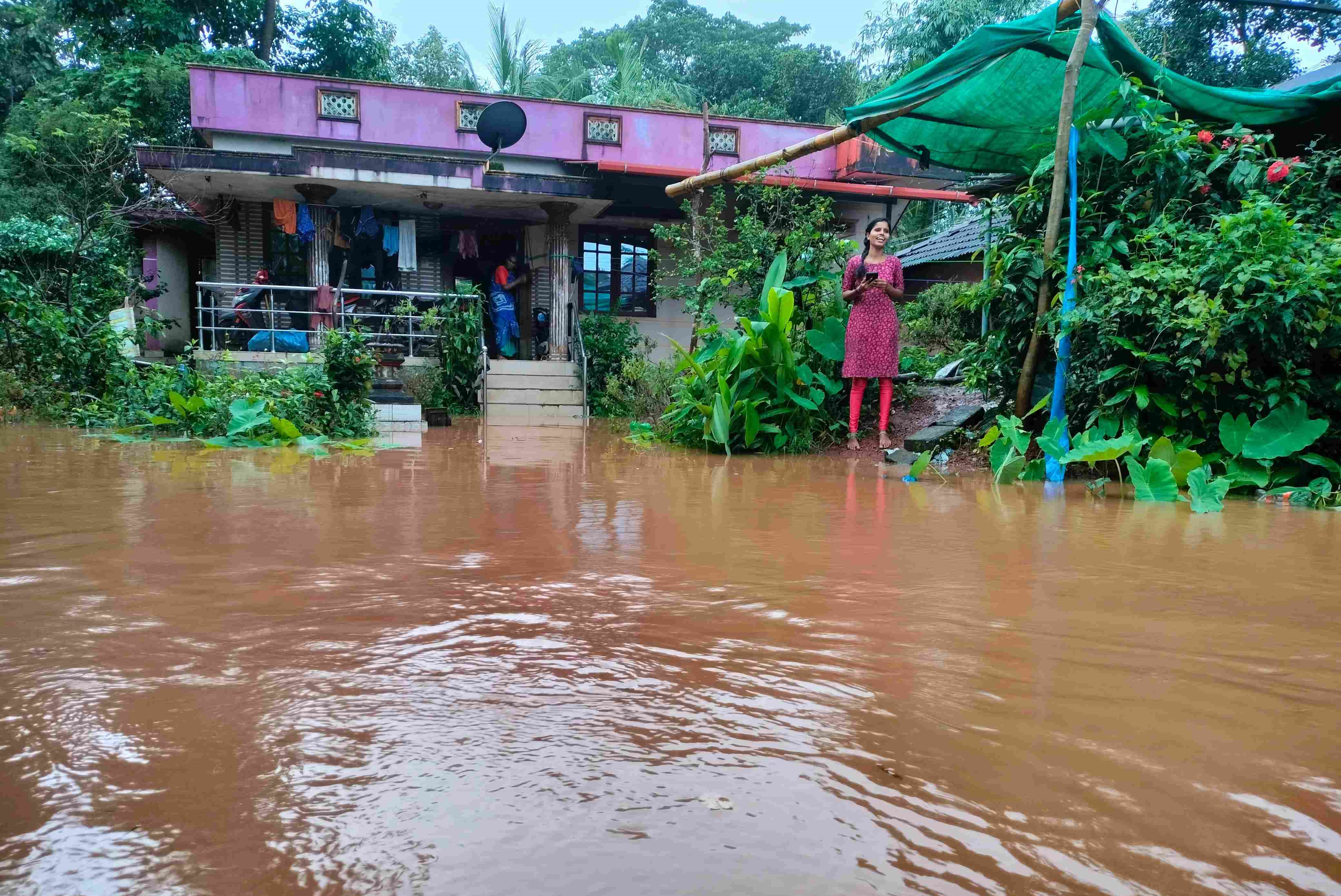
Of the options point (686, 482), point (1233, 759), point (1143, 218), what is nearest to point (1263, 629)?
point (1233, 759)

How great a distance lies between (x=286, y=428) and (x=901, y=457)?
14.9 ft

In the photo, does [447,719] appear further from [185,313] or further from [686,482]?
[185,313]

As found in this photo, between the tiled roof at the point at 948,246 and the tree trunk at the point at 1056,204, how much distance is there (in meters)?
7.84

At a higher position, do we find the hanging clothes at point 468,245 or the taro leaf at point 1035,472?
the hanging clothes at point 468,245

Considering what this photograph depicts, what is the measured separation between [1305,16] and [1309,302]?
1834cm

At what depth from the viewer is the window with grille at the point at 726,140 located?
48.0ft

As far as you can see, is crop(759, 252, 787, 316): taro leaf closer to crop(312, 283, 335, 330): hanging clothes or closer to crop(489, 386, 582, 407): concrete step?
crop(489, 386, 582, 407): concrete step

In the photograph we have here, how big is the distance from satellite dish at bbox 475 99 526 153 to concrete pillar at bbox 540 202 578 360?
1.35 metres

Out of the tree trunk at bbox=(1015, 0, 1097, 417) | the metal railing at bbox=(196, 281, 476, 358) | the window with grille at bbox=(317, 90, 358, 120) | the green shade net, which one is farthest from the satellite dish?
the tree trunk at bbox=(1015, 0, 1097, 417)

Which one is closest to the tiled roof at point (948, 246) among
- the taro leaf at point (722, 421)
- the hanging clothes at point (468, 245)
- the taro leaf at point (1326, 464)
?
the hanging clothes at point (468, 245)

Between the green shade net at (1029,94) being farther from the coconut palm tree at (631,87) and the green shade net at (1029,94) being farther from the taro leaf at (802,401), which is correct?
the coconut palm tree at (631,87)

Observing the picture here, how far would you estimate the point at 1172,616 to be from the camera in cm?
195

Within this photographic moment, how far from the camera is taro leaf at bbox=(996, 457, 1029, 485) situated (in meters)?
4.86

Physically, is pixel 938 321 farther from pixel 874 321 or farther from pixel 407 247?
pixel 407 247
